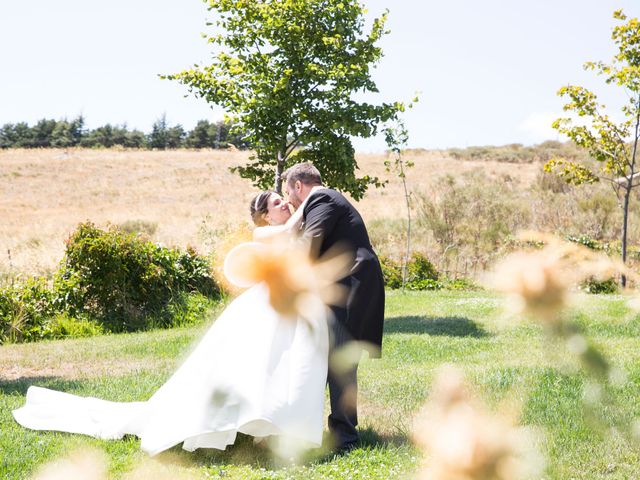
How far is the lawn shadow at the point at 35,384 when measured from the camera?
21.2 ft

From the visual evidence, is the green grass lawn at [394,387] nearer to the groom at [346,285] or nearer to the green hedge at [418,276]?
the groom at [346,285]

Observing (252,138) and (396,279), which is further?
(396,279)

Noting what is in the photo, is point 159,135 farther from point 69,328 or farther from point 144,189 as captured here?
point 69,328

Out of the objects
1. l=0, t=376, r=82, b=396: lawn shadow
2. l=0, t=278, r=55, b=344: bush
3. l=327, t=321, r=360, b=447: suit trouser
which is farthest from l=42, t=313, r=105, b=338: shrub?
l=327, t=321, r=360, b=447: suit trouser

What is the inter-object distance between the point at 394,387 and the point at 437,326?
397 cm

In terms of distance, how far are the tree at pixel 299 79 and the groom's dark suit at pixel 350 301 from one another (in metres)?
6.32

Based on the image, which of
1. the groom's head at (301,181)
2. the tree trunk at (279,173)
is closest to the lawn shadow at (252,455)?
the groom's head at (301,181)

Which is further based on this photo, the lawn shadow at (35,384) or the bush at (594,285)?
the lawn shadow at (35,384)

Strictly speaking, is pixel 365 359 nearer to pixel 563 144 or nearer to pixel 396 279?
pixel 396 279

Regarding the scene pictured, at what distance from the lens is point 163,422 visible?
435 centimetres

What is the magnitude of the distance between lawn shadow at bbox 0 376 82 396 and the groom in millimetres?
3301

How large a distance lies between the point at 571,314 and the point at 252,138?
34.6 feet

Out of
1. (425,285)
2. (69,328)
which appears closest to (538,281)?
(69,328)

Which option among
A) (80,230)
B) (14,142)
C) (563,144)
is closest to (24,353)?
(80,230)
